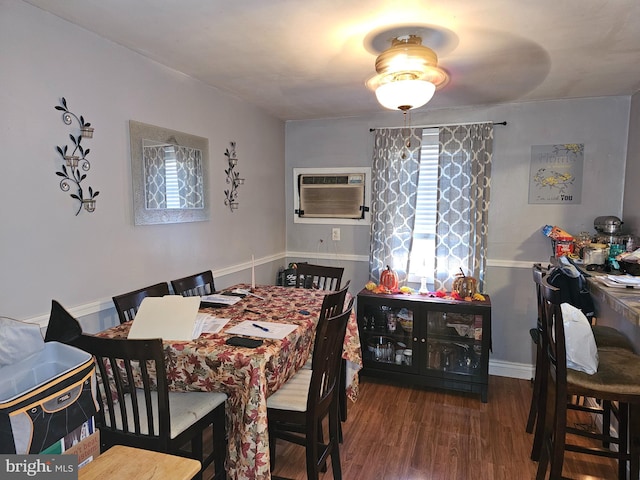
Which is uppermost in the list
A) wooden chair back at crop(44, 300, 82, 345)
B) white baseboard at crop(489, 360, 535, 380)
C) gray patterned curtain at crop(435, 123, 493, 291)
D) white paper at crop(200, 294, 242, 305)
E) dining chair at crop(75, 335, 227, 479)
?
gray patterned curtain at crop(435, 123, 493, 291)

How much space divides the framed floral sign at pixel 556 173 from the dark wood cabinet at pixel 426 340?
1027mm

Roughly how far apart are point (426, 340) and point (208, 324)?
76.0 inches

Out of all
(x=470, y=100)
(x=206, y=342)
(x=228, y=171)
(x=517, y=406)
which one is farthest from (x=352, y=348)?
(x=470, y=100)

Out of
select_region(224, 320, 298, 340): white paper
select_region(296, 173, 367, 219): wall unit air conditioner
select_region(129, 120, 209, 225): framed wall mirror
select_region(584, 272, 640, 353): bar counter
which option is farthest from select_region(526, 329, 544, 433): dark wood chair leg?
select_region(129, 120, 209, 225): framed wall mirror

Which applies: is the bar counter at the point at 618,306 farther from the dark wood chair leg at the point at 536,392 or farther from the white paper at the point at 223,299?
the white paper at the point at 223,299

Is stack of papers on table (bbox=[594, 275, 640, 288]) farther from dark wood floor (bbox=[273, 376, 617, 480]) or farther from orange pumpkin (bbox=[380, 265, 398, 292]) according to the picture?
orange pumpkin (bbox=[380, 265, 398, 292])

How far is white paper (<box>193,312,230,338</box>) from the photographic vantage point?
1915 mm

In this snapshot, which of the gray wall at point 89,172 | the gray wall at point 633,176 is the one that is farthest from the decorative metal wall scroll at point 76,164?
the gray wall at point 633,176

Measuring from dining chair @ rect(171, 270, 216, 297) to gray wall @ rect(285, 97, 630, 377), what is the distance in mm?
1596

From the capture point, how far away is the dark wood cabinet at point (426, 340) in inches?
123

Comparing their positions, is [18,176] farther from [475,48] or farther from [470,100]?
[470,100]

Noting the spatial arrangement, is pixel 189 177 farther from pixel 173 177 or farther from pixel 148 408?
pixel 148 408

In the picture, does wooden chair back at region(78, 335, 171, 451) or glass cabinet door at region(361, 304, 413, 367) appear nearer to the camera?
wooden chair back at region(78, 335, 171, 451)

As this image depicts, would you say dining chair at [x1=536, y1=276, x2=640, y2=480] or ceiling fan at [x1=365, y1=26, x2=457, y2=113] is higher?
ceiling fan at [x1=365, y1=26, x2=457, y2=113]
